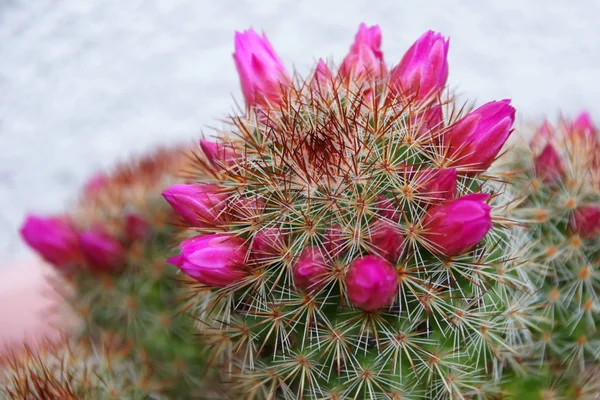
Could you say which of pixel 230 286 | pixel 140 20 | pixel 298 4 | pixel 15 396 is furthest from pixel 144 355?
pixel 298 4

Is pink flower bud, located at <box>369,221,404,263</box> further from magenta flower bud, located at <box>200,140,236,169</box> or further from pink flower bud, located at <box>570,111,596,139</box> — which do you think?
pink flower bud, located at <box>570,111,596,139</box>

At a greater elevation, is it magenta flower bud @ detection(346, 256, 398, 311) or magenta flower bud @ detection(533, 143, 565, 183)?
magenta flower bud @ detection(346, 256, 398, 311)

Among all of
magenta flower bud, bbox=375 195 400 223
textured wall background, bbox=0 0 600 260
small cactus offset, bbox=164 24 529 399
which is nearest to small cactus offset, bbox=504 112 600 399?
small cactus offset, bbox=164 24 529 399

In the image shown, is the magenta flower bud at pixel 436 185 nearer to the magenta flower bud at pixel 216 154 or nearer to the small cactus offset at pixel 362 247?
the small cactus offset at pixel 362 247

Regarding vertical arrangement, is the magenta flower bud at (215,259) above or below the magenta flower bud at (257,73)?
below

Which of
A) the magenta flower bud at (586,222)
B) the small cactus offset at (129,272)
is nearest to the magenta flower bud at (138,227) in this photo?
the small cactus offset at (129,272)

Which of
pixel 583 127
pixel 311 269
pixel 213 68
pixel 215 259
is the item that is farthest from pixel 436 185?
pixel 213 68
